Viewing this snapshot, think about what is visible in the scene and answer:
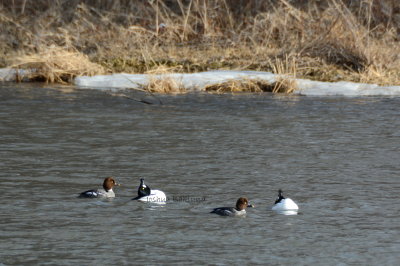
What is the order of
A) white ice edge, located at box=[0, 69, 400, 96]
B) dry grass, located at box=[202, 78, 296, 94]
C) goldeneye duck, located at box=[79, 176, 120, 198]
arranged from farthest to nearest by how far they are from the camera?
dry grass, located at box=[202, 78, 296, 94], white ice edge, located at box=[0, 69, 400, 96], goldeneye duck, located at box=[79, 176, 120, 198]

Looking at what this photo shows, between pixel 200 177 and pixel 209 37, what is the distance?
1473cm

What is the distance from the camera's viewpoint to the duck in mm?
10219

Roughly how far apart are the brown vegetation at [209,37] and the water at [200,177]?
9.11 ft

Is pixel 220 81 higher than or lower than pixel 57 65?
lower

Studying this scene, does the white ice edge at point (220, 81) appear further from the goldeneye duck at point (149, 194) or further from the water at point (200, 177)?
the goldeneye duck at point (149, 194)

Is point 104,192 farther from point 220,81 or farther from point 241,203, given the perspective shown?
point 220,81

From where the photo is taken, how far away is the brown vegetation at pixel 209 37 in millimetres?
23016

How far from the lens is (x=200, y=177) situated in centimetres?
1227

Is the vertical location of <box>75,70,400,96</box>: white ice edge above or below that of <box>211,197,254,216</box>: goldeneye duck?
above

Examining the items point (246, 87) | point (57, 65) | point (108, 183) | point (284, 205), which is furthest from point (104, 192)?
point (57, 65)

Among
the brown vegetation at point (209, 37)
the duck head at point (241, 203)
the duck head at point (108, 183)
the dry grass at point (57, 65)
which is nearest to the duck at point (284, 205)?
the duck head at point (241, 203)

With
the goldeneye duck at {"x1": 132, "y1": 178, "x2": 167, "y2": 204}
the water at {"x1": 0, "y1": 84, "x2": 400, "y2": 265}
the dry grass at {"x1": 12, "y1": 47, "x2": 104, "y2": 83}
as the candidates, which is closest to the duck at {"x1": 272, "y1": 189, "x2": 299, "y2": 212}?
the water at {"x1": 0, "y1": 84, "x2": 400, "y2": 265}

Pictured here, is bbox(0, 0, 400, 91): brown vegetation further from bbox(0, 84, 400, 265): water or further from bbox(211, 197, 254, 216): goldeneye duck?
bbox(211, 197, 254, 216): goldeneye duck

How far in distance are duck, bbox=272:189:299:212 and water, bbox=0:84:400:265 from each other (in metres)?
0.11
